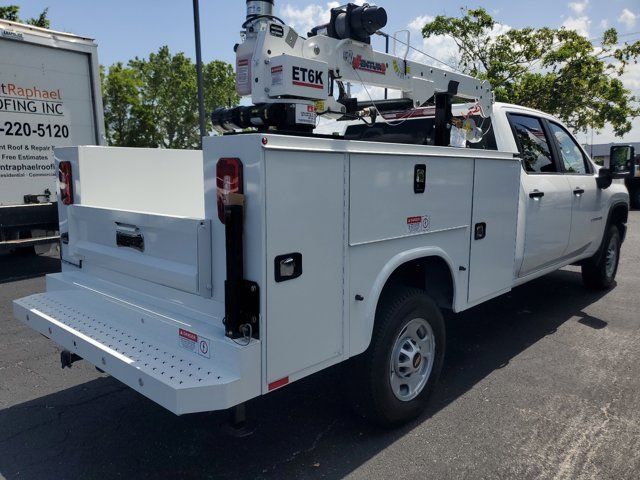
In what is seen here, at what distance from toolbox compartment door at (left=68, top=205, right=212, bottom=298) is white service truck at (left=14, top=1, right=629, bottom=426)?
0.03ft

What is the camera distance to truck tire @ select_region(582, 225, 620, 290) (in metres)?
6.31

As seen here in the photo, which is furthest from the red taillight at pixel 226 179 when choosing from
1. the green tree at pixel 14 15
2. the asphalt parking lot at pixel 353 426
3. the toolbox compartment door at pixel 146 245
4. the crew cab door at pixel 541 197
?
the green tree at pixel 14 15

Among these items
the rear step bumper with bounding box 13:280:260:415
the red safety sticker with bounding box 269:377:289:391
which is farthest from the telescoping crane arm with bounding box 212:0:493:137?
the red safety sticker with bounding box 269:377:289:391

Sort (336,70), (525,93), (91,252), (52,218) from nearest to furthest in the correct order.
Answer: (91,252), (336,70), (52,218), (525,93)

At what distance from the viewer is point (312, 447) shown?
308 centimetres

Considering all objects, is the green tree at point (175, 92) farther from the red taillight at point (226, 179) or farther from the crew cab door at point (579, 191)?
the red taillight at point (226, 179)

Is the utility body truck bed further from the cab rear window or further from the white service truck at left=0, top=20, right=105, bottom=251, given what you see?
the white service truck at left=0, top=20, right=105, bottom=251

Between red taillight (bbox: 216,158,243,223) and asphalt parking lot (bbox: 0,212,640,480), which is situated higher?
red taillight (bbox: 216,158,243,223)

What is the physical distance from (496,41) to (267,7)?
69.4 feet

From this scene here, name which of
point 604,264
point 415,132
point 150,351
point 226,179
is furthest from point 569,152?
point 150,351

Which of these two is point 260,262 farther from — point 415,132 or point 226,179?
point 415,132

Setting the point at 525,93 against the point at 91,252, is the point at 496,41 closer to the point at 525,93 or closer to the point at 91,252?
the point at 525,93

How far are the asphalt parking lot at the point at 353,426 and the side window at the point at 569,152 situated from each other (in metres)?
1.82

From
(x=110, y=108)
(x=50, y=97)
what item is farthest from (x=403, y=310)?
(x=110, y=108)
